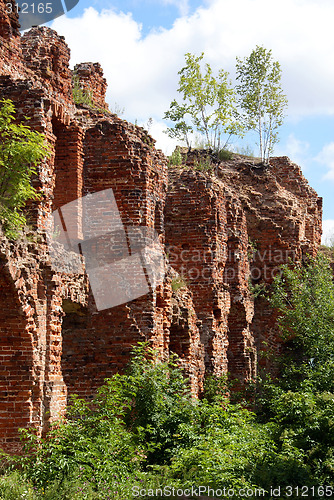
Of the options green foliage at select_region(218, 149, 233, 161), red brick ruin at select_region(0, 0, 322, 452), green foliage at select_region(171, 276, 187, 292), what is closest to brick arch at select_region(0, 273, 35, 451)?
red brick ruin at select_region(0, 0, 322, 452)

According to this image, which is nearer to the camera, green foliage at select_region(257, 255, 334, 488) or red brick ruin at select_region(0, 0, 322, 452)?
red brick ruin at select_region(0, 0, 322, 452)

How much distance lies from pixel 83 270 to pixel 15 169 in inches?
100

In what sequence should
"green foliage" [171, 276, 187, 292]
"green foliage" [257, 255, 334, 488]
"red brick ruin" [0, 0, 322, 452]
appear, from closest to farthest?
1. "red brick ruin" [0, 0, 322, 452]
2. "green foliage" [257, 255, 334, 488]
3. "green foliage" [171, 276, 187, 292]

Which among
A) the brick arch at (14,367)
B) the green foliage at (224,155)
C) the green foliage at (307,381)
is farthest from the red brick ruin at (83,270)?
the green foliage at (224,155)

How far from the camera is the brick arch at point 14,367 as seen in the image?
27.0ft

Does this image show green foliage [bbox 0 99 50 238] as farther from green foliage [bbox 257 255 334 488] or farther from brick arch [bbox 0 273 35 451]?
green foliage [bbox 257 255 334 488]

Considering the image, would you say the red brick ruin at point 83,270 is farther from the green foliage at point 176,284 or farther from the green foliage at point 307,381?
the green foliage at point 307,381

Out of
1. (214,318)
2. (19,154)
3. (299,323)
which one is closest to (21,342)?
(19,154)

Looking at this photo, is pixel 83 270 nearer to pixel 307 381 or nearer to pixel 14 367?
pixel 14 367

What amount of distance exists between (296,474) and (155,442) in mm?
2143

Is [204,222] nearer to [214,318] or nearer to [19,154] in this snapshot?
[214,318]

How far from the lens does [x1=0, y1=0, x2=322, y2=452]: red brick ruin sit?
8375 millimetres

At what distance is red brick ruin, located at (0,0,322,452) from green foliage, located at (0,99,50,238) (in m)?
0.32

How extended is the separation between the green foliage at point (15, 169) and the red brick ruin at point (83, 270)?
1.03 feet
